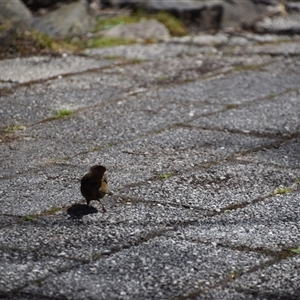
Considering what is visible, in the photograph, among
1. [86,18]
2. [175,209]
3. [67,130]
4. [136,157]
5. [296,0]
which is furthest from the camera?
[296,0]

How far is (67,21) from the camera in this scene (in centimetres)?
852

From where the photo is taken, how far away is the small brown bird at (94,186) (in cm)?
423

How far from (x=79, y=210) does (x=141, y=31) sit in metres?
4.59

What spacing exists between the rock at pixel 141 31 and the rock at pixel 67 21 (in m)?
0.25

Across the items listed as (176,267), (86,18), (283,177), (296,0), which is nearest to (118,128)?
(283,177)

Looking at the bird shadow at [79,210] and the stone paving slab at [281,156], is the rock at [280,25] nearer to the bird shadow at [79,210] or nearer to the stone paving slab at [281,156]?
the stone paving slab at [281,156]

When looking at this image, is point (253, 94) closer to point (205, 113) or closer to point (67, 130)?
point (205, 113)

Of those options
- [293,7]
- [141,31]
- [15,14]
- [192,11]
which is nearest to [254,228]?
[15,14]

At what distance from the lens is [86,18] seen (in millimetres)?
8727

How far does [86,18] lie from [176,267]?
5459 mm

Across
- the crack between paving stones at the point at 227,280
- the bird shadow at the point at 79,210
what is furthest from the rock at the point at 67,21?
the crack between paving stones at the point at 227,280

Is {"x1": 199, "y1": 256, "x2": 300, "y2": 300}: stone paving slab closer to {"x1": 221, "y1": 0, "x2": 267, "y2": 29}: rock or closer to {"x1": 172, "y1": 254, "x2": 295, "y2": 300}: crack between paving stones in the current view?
{"x1": 172, "y1": 254, "x2": 295, "y2": 300}: crack between paving stones

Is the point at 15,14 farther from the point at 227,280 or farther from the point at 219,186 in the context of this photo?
the point at 227,280

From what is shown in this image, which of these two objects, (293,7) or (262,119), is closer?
(262,119)
